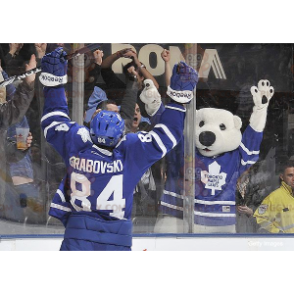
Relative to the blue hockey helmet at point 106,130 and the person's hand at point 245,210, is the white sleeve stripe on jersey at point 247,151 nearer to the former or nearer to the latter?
the person's hand at point 245,210

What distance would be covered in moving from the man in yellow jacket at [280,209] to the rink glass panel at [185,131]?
0.48 feet

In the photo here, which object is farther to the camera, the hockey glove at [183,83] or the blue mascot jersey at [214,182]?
the blue mascot jersey at [214,182]

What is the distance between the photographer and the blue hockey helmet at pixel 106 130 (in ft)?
13.0

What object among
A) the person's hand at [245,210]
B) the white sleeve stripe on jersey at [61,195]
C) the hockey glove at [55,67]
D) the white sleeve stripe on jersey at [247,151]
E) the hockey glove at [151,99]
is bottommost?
the person's hand at [245,210]

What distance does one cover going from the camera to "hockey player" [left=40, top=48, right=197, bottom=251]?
3.99m

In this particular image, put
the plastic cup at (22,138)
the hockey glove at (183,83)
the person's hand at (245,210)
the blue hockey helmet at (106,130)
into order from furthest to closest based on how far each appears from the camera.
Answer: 1. the person's hand at (245,210)
2. the plastic cup at (22,138)
3. the hockey glove at (183,83)
4. the blue hockey helmet at (106,130)

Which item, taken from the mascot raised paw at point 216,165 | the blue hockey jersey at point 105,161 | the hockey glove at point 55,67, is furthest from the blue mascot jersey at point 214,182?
the hockey glove at point 55,67

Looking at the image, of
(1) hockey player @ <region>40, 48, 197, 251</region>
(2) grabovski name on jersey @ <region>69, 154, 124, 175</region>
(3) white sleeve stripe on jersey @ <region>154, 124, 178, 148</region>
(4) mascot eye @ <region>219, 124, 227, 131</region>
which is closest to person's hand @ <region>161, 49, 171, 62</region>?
(1) hockey player @ <region>40, 48, 197, 251</region>

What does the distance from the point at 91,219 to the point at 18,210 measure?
1.80ft

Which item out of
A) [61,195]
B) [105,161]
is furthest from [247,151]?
[61,195]

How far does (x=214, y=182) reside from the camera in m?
4.30

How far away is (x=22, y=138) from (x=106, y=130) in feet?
1.98

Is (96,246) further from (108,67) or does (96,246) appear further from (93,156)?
(108,67)

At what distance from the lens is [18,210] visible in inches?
167
